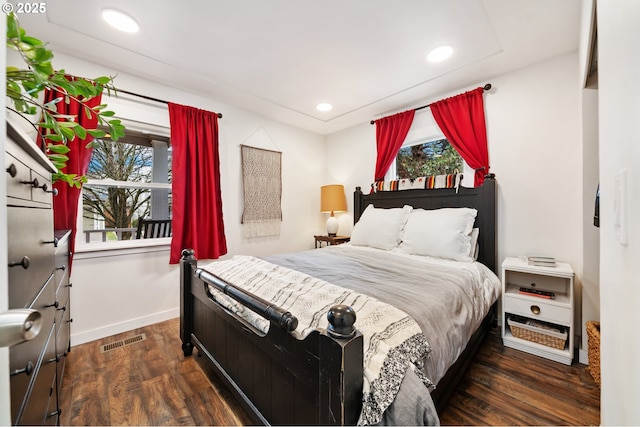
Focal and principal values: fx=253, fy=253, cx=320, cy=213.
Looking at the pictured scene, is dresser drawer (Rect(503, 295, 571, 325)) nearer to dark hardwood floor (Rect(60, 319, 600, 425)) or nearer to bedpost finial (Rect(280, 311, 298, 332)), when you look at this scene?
dark hardwood floor (Rect(60, 319, 600, 425))

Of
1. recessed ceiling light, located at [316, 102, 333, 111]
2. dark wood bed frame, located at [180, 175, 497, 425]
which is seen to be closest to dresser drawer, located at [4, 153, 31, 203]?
dark wood bed frame, located at [180, 175, 497, 425]

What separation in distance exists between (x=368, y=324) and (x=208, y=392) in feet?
4.11

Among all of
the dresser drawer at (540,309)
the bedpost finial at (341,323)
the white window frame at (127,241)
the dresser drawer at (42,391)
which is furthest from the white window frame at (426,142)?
the dresser drawer at (42,391)

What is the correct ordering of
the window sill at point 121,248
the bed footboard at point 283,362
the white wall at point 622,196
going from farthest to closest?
the window sill at point 121,248
the bed footboard at point 283,362
the white wall at point 622,196

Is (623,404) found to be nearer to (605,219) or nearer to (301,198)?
(605,219)

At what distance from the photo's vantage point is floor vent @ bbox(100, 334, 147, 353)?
2.10 metres

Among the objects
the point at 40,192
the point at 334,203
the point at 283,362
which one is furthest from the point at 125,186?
the point at 283,362

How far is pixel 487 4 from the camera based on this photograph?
161 cm

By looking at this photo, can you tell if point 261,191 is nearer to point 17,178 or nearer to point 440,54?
point 440,54

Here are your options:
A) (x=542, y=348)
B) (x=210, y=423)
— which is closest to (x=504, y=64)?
(x=542, y=348)

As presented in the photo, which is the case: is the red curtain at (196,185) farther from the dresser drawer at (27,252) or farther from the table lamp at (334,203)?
the dresser drawer at (27,252)

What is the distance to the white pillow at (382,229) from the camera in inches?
102

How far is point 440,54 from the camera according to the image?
2.12 m

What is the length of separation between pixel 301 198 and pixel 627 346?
3500 mm
